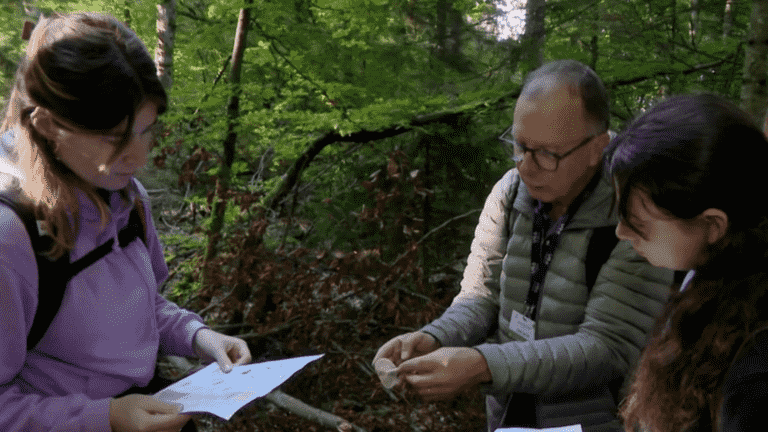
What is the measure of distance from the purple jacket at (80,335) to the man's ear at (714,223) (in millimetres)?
1484

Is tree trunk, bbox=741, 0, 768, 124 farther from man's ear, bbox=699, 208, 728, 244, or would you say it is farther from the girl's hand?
the girl's hand

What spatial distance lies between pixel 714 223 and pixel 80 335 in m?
1.55

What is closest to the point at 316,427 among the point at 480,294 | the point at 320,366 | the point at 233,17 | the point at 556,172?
the point at 320,366

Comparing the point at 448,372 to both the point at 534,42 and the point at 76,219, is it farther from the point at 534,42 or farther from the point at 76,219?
the point at 534,42

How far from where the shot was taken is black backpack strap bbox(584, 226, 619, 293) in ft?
5.59

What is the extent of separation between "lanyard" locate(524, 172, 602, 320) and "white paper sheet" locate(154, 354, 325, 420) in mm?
826

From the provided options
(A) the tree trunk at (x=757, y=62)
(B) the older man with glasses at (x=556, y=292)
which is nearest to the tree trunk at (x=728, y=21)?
(A) the tree trunk at (x=757, y=62)

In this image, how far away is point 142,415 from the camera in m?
1.32

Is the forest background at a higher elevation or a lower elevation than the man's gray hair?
lower

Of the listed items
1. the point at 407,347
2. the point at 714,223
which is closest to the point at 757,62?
the point at 714,223

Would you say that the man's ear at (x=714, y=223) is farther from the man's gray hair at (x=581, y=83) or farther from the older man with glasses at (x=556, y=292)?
the man's gray hair at (x=581, y=83)

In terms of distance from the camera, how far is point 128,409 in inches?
52.1

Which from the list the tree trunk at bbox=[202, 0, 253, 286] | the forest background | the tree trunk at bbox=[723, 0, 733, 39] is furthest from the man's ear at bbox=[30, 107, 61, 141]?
the tree trunk at bbox=[723, 0, 733, 39]

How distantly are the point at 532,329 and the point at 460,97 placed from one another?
2914 millimetres
